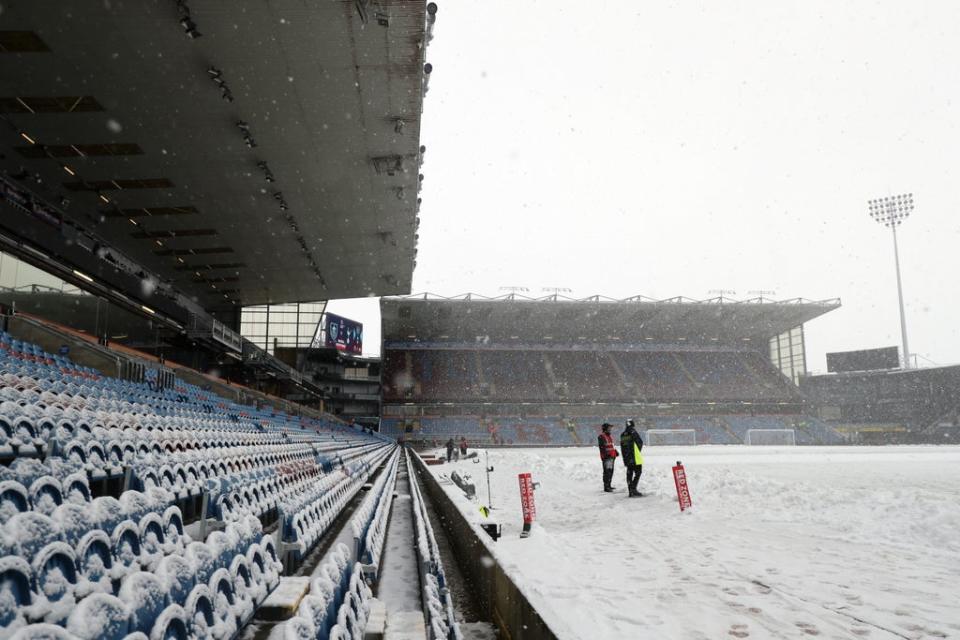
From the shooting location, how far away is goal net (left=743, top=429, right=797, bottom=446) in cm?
3756

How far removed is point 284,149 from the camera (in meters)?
15.0

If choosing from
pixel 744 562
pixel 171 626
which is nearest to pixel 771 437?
pixel 744 562

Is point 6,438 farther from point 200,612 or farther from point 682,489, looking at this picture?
point 682,489

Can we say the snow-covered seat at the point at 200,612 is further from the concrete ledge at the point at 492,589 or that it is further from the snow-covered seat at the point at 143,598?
the concrete ledge at the point at 492,589

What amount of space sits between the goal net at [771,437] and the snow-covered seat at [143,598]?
135ft

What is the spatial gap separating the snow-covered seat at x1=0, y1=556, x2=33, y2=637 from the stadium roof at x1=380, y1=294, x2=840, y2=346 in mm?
39720

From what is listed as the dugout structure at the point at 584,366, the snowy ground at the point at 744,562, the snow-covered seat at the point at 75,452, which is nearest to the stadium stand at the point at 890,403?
the dugout structure at the point at 584,366

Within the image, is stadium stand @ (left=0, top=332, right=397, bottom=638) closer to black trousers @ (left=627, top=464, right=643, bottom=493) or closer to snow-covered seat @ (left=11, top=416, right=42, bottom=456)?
snow-covered seat @ (left=11, top=416, right=42, bottom=456)

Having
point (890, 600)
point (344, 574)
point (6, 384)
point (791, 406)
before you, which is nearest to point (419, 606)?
point (344, 574)

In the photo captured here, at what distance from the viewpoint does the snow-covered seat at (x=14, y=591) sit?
3.31ft

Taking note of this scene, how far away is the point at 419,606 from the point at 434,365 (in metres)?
42.1

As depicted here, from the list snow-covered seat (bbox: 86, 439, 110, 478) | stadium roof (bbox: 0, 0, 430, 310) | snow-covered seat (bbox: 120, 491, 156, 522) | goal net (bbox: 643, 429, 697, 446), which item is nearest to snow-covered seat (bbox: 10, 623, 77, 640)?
snow-covered seat (bbox: 120, 491, 156, 522)

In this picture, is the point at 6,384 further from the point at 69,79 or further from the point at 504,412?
the point at 504,412

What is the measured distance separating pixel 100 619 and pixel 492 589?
2690mm
